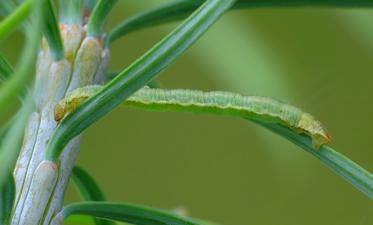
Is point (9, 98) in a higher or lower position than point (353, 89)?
lower

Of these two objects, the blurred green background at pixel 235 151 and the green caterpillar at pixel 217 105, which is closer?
the green caterpillar at pixel 217 105

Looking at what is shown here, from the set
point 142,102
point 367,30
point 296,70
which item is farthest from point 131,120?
point 142,102

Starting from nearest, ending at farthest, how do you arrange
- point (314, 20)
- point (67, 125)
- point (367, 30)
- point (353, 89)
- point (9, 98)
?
1. point (9, 98)
2. point (67, 125)
3. point (367, 30)
4. point (314, 20)
5. point (353, 89)

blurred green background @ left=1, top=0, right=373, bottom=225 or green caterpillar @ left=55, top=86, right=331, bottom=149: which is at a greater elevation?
blurred green background @ left=1, top=0, right=373, bottom=225

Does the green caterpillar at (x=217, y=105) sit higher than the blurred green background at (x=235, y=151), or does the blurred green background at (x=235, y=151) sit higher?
the blurred green background at (x=235, y=151)

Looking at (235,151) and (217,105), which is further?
(235,151)

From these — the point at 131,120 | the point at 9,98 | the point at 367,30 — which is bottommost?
the point at 9,98

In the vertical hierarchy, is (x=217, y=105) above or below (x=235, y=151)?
below

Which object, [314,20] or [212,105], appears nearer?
[212,105]

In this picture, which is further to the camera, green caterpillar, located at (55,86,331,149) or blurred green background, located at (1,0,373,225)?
blurred green background, located at (1,0,373,225)

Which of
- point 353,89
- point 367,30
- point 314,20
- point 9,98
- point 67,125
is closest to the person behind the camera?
point 9,98

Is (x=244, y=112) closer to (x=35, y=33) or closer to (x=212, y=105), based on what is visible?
(x=212, y=105)
